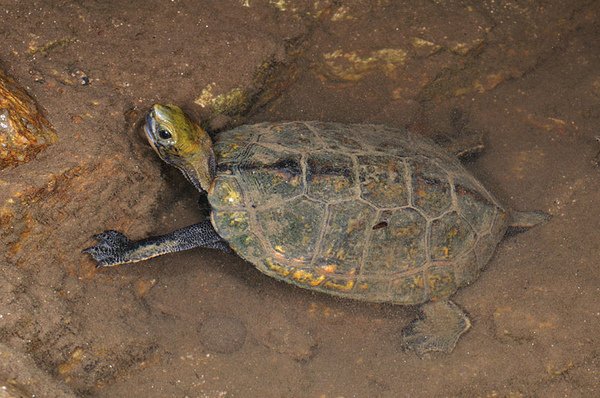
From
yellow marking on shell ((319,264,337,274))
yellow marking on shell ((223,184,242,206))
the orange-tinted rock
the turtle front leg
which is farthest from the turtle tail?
the orange-tinted rock

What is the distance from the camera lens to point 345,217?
421 cm

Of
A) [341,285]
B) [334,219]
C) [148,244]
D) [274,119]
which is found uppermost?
[274,119]


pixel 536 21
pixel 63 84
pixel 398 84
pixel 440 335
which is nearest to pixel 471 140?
pixel 398 84

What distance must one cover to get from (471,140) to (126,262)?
Result: 3651 mm

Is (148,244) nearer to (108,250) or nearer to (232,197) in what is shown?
(108,250)

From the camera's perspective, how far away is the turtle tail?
194 inches

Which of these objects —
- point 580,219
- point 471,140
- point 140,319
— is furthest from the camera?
point 471,140

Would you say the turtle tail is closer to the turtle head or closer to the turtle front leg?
the turtle front leg

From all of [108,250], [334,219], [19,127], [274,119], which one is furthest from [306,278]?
[19,127]

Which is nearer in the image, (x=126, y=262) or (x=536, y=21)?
(x=126, y=262)

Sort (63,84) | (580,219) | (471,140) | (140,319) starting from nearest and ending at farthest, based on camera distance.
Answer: (63,84) < (140,319) < (580,219) < (471,140)

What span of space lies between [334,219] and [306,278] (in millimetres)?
546

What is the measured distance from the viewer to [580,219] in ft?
16.3

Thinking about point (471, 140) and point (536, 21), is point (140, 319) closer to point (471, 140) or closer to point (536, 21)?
point (471, 140)
